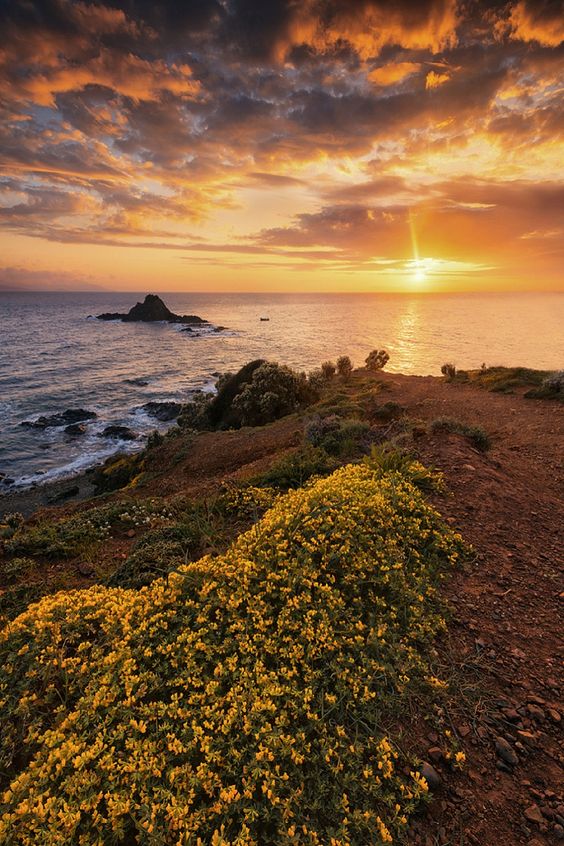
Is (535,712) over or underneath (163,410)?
over

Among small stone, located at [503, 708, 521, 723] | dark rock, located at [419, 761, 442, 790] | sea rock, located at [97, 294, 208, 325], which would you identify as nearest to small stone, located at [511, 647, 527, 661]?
small stone, located at [503, 708, 521, 723]

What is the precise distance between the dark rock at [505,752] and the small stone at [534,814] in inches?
14.7

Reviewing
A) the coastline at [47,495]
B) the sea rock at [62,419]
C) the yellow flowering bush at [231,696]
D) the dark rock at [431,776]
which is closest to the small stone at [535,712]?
the yellow flowering bush at [231,696]

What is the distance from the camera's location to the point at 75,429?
4131 centimetres

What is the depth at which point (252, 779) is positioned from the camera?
3488mm

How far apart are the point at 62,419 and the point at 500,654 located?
48.1 m

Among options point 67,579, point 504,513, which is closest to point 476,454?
point 504,513

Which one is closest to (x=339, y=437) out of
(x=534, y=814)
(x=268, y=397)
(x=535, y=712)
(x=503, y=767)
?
(x=535, y=712)

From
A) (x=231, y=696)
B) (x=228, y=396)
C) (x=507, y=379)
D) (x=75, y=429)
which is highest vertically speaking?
(x=231, y=696)

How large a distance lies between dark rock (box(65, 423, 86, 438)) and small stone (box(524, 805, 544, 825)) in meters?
43.9

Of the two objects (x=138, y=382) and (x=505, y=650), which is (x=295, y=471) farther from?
(x=138, y=382)

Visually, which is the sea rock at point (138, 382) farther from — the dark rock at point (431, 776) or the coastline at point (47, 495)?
the dark rock at point (431, 776)

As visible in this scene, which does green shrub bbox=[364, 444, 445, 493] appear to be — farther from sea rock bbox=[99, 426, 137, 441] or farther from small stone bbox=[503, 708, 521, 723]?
sea rock bbox=[99, 426, 137, 441]

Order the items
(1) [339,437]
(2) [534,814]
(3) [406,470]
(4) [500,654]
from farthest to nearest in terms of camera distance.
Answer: (1) [339,437] → (3) [406,470] → (4) [500,654] → (2) [534,814]
